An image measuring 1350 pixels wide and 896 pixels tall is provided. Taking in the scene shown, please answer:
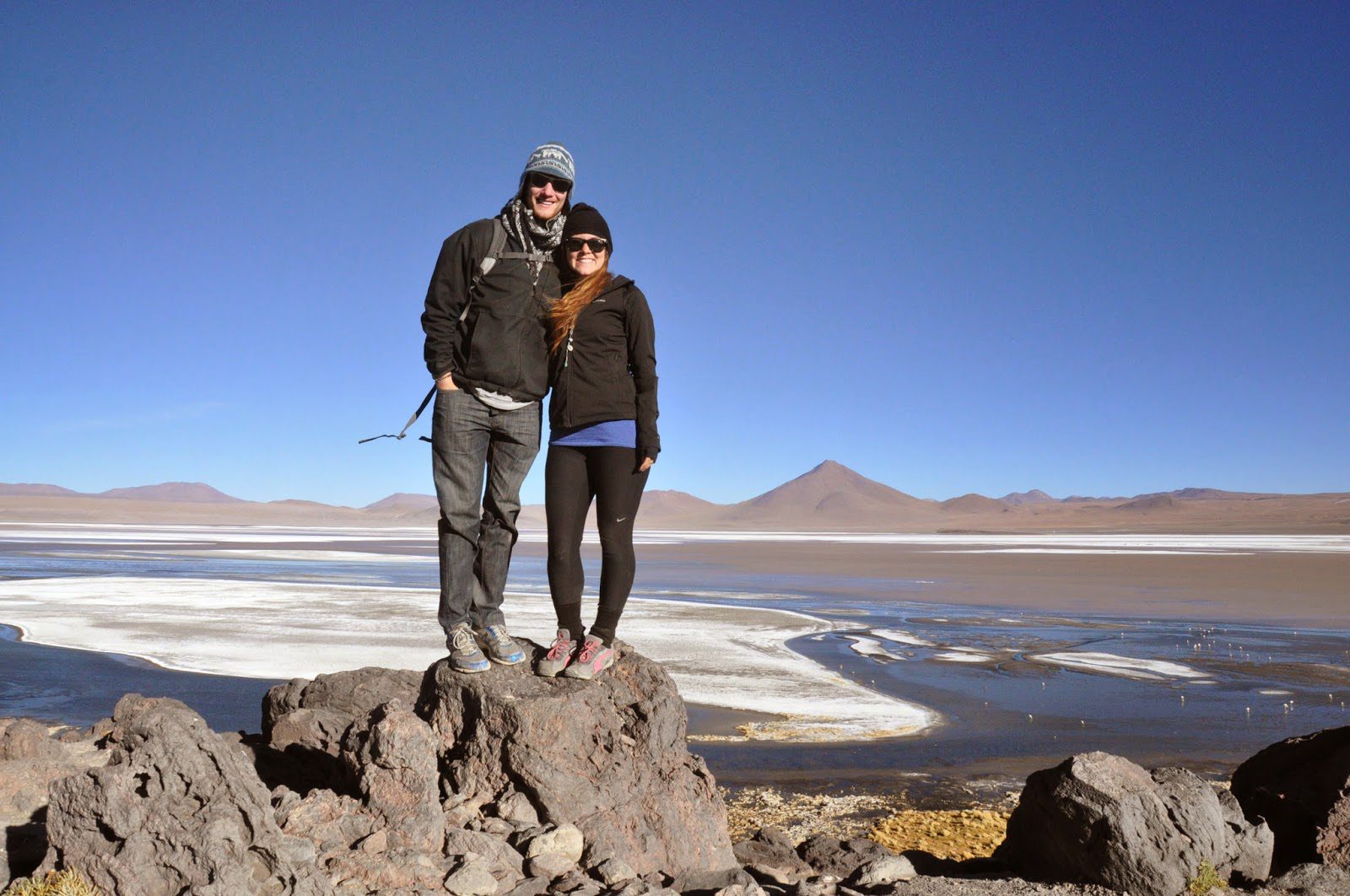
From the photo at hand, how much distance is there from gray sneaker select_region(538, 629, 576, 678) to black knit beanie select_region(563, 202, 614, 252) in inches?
75.3

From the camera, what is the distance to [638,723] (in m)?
4.82

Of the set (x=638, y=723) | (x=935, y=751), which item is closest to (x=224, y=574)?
(x=935, y=751)

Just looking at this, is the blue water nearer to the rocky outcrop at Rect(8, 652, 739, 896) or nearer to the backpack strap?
the rocky outcrop at Rect(8, 652, 739, 896)

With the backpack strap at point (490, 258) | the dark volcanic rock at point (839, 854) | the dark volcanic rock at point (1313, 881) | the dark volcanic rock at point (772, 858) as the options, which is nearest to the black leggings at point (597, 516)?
the backpack strap at point (490, 258)

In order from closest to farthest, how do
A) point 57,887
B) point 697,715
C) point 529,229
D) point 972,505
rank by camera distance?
point 57,887 < point 529,229 < point 697,715 < point 972,505

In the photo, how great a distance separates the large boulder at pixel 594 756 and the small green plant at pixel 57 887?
1.56 metres

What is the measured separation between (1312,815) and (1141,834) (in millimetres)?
1548

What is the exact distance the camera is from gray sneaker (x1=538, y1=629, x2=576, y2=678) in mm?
4766

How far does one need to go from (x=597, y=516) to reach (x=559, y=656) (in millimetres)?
711

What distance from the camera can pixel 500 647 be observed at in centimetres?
475

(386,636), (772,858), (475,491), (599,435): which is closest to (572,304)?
(599,435)

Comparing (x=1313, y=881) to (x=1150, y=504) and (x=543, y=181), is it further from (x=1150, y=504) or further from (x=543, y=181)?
(x=1150, y=504)

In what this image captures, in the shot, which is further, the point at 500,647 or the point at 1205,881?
the point at 500,647

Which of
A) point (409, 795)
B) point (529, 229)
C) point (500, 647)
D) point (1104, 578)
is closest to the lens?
point (409, 795)
